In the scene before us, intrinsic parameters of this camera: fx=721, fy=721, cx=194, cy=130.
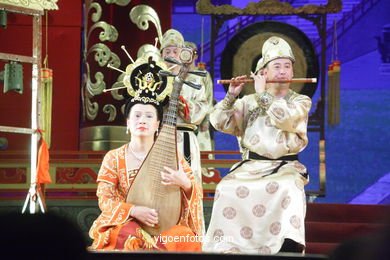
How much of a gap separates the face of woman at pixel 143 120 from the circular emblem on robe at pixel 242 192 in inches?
22.7

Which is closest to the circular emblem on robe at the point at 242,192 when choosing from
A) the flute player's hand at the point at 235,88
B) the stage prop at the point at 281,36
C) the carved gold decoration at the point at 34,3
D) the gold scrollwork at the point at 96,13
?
the flute player's hand at the point at 235,88

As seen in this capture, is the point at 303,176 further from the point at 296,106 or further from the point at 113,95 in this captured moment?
the point at 113,95

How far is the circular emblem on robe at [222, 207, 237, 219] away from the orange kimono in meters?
0.22

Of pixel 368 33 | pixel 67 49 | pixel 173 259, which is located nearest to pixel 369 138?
pixel 368 33

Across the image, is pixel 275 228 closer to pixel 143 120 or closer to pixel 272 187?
pixel 272 187

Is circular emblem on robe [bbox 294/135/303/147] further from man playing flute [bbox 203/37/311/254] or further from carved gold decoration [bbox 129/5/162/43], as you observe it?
carved gold decoration [bbox 129/5/162/43]

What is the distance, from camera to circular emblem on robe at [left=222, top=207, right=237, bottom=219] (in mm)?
4000

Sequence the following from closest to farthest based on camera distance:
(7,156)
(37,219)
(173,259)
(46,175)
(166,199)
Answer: (37,219)
(173,259)
(166,199)
(46,175)
(7,156)

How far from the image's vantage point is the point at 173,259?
4.17 feet

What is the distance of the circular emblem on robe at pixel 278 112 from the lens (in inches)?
157

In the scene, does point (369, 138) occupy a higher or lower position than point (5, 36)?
lower

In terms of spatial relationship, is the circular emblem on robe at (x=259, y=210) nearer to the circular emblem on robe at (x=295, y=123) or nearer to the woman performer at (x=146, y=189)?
the woman performer at (x=146, y=189)

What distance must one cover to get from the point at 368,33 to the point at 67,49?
9.89ft

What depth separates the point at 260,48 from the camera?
21.4 ft
